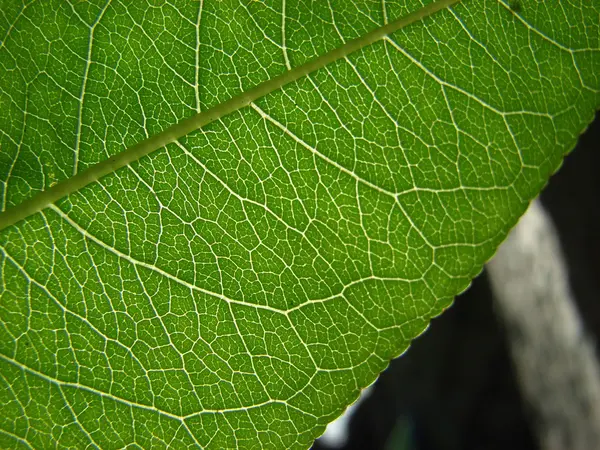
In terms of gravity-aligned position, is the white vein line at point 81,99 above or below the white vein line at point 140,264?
above

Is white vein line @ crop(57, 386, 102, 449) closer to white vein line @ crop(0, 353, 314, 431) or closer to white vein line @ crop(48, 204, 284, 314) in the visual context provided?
white vein line @ crop(0, 353, 314, 431)

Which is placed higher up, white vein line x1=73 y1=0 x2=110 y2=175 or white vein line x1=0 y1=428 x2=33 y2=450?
Answer: white vein line x1=73 y1=0 x2=110 y2=175

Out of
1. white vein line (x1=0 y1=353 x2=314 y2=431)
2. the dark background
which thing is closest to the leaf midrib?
white vein line (x1=0 y1=353 x2=314 y2=431)

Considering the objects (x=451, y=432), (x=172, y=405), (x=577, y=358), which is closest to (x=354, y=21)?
(x=172, y=405)

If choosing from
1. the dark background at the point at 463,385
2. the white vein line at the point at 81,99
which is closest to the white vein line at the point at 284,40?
the white vein line at the point at 81,99

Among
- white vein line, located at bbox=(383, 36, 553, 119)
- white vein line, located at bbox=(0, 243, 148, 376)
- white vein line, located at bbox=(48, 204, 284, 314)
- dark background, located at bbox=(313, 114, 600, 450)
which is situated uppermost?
dark background, located at bbox=(313, 114, 600, 450)

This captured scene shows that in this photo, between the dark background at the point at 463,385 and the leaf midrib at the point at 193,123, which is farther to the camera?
the dark background at the point at 463,385

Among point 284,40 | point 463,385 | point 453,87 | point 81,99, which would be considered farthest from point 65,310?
point 463,385

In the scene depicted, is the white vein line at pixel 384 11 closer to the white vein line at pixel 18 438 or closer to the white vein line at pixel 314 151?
the white vein line at pixel 314 151
